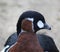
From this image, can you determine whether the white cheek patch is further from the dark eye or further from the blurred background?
the blurred background

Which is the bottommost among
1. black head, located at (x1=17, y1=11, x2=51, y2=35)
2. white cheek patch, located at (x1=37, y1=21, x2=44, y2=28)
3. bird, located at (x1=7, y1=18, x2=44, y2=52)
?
bird, located at (x1=7, y1=18, x2=44, y2=52)

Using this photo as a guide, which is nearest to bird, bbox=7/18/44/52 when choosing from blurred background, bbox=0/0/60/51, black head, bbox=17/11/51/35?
black head, bbox=17/11/51/35

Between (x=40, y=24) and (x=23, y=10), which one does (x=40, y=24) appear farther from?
(x=23, y=10)

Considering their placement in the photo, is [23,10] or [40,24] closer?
[40,24]

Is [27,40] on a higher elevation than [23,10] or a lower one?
lower

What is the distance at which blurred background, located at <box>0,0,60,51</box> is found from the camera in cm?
446

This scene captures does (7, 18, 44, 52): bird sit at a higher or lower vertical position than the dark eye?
lower

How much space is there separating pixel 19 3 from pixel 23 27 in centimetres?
243

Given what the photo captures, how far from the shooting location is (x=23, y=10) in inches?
195

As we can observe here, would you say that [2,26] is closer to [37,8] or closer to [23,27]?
[37,8]

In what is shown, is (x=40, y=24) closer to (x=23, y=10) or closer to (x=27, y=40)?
(x=27, y=40)

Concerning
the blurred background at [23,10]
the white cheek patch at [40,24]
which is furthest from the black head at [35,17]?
the blurred background at [23,10]

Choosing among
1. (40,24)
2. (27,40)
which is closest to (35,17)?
(40,24)

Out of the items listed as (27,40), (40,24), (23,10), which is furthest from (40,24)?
(23,10)
